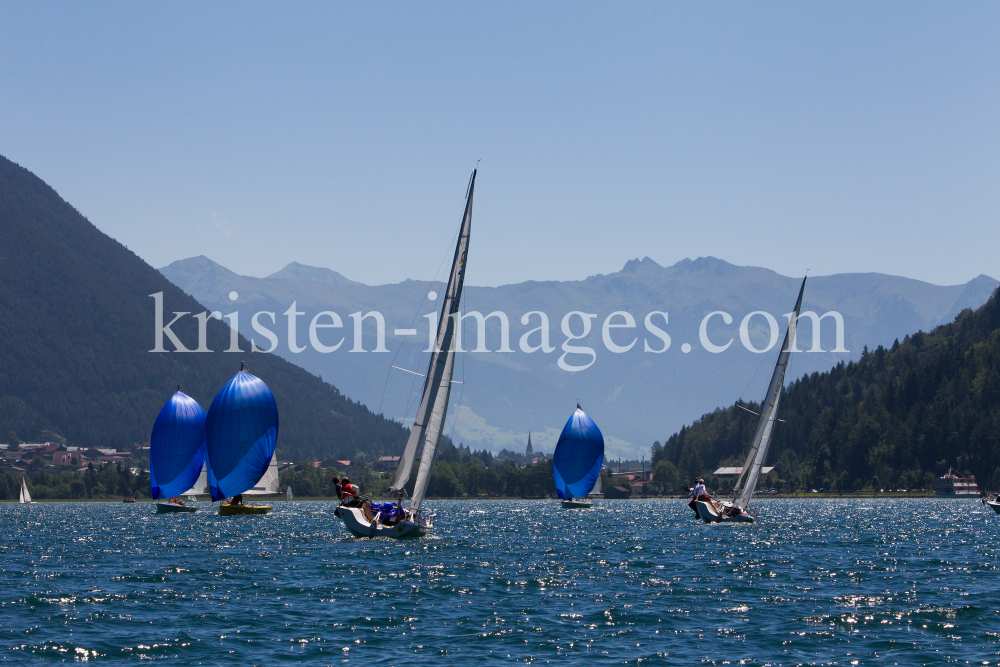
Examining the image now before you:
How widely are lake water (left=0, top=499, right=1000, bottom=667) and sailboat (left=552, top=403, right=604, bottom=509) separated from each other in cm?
6677

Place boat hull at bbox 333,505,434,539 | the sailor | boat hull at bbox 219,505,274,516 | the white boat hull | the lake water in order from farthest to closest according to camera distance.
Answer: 1. boat hull at bbox 219,505,274,516
2. the white boat hull
3. the sailor
4. boat hull at bbox 333,505,434,539
5. the lake water

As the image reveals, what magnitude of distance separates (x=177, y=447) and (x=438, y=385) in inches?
2082

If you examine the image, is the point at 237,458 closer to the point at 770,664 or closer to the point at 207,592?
the point at 207,592

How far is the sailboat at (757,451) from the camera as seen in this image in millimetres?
79312

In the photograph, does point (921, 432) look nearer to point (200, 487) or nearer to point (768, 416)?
point (768, 416)

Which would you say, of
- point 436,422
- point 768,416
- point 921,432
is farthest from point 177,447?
point 921,432

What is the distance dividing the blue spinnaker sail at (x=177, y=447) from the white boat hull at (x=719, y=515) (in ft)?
150

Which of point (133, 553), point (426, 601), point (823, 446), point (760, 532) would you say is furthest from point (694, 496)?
point (823, 446)

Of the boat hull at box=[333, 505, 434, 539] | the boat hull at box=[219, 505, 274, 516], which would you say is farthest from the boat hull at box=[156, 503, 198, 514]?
the boat hull at box=[333, 505, 434, 539]

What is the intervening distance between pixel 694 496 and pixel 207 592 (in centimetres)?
5316

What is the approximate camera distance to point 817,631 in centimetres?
3052

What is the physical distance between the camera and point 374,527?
60.8m

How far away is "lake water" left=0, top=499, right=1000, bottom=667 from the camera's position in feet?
92.5

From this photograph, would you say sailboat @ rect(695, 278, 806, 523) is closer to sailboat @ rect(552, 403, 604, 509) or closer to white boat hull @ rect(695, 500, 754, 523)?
white boat hull @ rect(695, 500, 754, 523)
